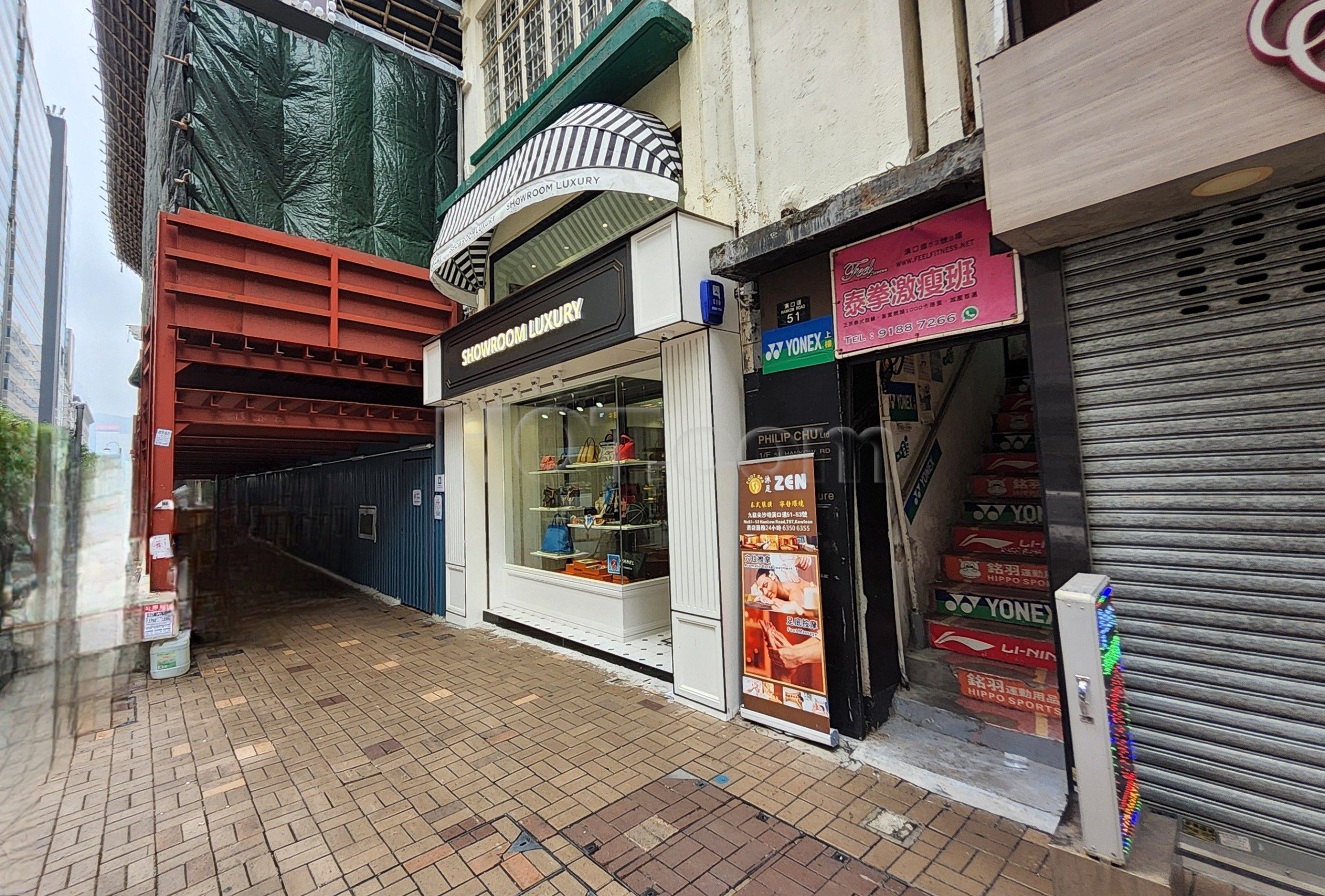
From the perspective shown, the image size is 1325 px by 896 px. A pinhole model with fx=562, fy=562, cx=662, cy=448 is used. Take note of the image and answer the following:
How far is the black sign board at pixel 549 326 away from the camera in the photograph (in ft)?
16.0

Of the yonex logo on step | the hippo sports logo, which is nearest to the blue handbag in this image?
the yonex logo on step

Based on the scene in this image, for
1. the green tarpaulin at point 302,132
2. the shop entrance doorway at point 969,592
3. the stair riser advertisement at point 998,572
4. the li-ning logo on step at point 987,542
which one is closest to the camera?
the shop entrance doorway at point 969,592

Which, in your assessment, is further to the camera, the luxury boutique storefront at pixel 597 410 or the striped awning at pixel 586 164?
the striped awning at pixel 586 164

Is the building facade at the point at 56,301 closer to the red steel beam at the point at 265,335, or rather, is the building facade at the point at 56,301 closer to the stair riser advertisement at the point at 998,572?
the red steel beam at the point at 265,335

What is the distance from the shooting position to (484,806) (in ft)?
Result: 11.1

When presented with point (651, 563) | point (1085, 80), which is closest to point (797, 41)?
point (1085, 80)

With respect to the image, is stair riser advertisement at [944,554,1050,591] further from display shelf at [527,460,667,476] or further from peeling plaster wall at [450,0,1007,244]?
peeling plaster wall at [450,0,1007,244]

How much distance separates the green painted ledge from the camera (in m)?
5.02

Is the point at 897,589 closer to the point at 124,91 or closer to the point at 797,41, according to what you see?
the point at 797,41

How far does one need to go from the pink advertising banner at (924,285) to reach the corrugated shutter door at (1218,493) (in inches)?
16.3

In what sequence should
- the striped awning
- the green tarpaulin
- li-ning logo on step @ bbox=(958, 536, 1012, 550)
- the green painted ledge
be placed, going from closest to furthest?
li-ning logo on step @ bbox=(958, 536, 1012, 550) < the striped awning < the green painted ledge < the green tarpaulin

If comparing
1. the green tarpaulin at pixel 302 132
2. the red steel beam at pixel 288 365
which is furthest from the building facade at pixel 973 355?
the green tarpaulin at pixel 302 132

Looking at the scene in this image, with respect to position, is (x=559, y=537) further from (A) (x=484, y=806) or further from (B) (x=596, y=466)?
(A) (x=484, y=806)

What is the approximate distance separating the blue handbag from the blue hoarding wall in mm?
1994
